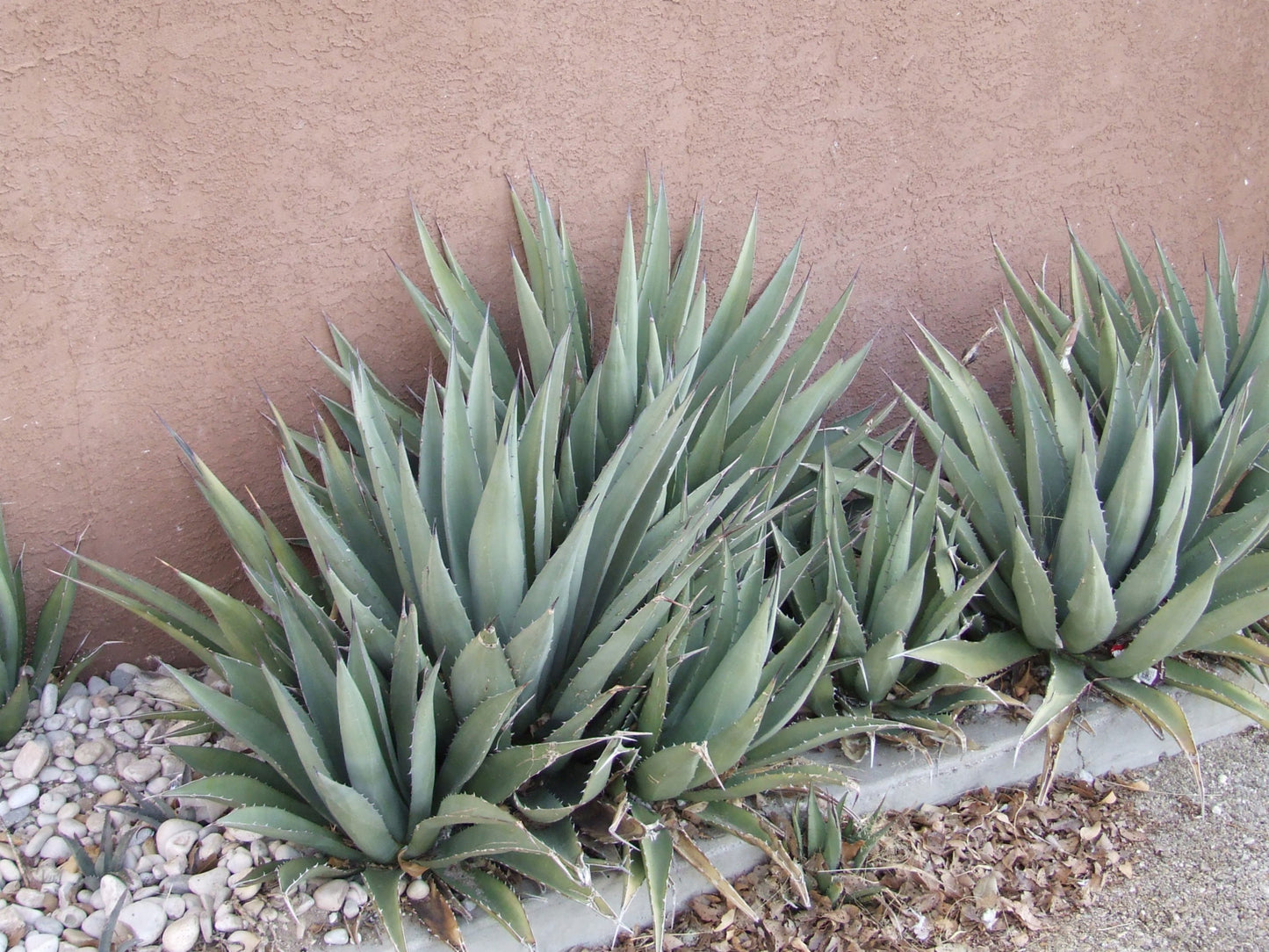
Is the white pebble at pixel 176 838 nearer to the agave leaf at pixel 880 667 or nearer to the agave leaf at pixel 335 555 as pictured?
the agave leaf at pixel 335 555

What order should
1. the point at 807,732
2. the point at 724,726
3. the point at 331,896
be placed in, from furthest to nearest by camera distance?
the point at 807,732 < the point at 724,726 < the point at 331,896

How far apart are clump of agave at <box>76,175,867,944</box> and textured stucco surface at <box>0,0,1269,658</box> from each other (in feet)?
0.97

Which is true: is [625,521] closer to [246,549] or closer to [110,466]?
[246,549]

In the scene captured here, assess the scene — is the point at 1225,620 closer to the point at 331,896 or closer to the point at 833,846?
the point at 833,846

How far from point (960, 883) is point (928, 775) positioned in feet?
0.76

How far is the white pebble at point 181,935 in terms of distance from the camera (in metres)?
1.88

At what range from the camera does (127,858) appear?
206cm

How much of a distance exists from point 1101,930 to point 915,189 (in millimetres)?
2095

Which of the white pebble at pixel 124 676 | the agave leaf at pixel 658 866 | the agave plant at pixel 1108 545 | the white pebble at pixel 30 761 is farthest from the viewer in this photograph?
the white pebble at pixel 124 676

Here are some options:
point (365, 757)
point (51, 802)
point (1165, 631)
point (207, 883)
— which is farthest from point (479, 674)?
point (1165, 631)

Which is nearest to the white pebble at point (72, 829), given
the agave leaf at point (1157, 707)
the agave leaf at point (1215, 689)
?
the agave leaf at point (1157, 707)

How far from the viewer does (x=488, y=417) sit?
7.11ft

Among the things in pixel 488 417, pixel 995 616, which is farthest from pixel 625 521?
pixel 995 616

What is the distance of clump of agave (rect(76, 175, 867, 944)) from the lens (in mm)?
1863
